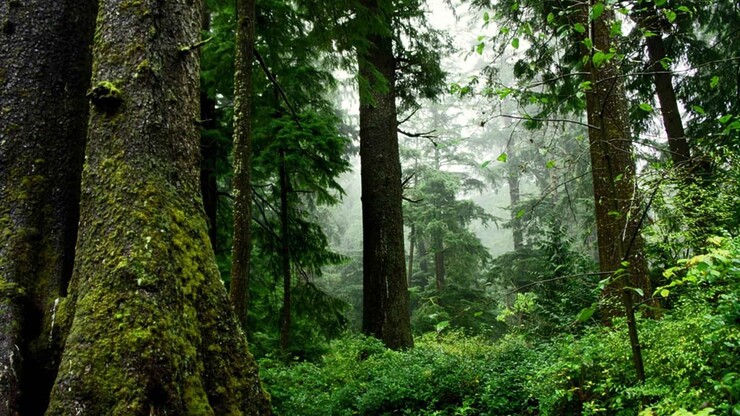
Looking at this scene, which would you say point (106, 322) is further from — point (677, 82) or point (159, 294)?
point (677, 82)

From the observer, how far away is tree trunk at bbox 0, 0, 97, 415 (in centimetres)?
250

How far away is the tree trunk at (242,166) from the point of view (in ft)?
14.3

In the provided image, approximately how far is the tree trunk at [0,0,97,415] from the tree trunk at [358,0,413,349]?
5.01 meters

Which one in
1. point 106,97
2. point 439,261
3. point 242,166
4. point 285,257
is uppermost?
point 439,261

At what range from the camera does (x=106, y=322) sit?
7.46ft

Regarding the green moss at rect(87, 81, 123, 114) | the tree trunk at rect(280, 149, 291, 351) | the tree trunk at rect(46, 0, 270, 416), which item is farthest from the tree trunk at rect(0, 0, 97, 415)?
the tree trunk at rect(280, 149, 291, 351)

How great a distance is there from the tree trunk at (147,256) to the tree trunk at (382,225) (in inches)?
195

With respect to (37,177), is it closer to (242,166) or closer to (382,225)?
(242,166)

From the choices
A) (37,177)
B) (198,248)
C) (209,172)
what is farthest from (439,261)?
(37,177)

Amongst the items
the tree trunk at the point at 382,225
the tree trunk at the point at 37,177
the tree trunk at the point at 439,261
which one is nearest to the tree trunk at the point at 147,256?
the tree trunk at the point at 37,177

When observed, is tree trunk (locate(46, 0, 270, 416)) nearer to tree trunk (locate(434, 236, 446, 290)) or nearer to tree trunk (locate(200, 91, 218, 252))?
tree trunk (locate(200, 91, 218, 252))

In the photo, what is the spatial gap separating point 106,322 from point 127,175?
2.81 feet

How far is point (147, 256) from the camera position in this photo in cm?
241

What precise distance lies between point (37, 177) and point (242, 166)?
1.87 meters
